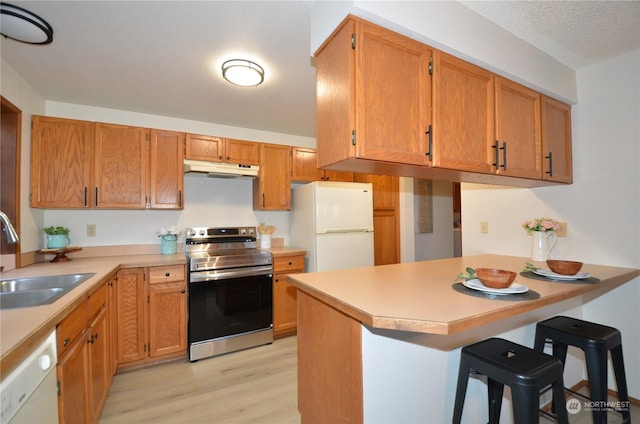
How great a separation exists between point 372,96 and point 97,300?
6.50 feet

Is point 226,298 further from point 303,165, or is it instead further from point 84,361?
point 303,165

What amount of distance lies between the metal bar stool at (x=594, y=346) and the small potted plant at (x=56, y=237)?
3.58m

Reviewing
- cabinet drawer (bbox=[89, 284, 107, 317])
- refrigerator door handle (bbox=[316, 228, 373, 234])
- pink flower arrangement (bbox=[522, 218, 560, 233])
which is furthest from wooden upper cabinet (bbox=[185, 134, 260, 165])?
pink flower arrangement (bbox=[522, 218, 560, 233])

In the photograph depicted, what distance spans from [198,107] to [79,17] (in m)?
1.23

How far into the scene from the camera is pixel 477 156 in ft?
5.21

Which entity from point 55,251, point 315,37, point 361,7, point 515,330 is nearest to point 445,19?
point 361,7

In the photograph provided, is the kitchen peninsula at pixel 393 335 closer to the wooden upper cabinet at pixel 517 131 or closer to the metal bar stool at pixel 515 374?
the metal bar stool at pixel 515 374

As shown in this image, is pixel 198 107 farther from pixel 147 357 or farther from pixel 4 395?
pixel 4 395

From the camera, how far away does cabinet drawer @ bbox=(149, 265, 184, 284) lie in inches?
96.1

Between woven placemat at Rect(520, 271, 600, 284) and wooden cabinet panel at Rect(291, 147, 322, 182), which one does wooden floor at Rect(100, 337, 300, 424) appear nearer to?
woven placemat at Rect(520, 271, 600, 284)

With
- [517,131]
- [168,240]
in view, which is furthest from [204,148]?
[517,131]

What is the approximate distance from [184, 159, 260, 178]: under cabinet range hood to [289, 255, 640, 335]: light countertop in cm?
173

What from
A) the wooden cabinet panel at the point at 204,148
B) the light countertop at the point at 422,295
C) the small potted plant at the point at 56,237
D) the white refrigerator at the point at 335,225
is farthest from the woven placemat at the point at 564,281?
the small potted plant at the point at 56,237

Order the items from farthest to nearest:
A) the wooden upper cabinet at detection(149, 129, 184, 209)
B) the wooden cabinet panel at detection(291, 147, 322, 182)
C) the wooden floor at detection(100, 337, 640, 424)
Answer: the wooden cabinet panel at detection(291, 147, 322, 182), the wooden upper cabinet at detection(149, 129, 184, 209), the wooden floor at detection(100, 337, 640, 424)
